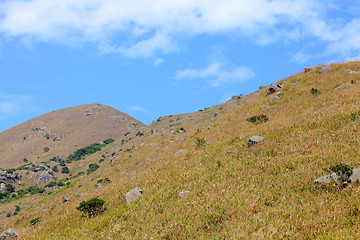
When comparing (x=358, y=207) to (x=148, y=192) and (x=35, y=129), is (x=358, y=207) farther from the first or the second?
(x=35, y=129)

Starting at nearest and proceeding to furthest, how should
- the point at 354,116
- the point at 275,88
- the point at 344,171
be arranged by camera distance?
1. the point at 344,171
2. the point at 354,116
3. the point at 275,88

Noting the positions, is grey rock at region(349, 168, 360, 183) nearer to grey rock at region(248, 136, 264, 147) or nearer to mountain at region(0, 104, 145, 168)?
grey rock at region(248, 136, 264, 147)

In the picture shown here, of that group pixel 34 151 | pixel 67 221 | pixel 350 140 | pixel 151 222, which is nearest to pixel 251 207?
pixel 151 222

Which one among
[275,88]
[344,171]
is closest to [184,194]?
[344,171]

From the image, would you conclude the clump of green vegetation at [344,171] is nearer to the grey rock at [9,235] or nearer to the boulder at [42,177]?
the grey rock at [9,235]

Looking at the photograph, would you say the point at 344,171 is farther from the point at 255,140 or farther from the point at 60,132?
the point at 60,132

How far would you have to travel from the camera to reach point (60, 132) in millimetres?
155125

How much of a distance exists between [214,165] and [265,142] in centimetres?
316

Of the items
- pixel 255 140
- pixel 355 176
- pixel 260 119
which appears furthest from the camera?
pixel 260 119

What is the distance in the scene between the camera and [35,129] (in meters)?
160

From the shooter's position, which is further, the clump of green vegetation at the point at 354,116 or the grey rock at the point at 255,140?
the grey rock at the point at 255,140

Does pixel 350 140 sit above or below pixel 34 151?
below

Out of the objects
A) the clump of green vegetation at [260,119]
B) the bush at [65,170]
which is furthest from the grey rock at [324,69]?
the bush at [65,170]

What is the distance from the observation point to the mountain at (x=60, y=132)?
13088cm
